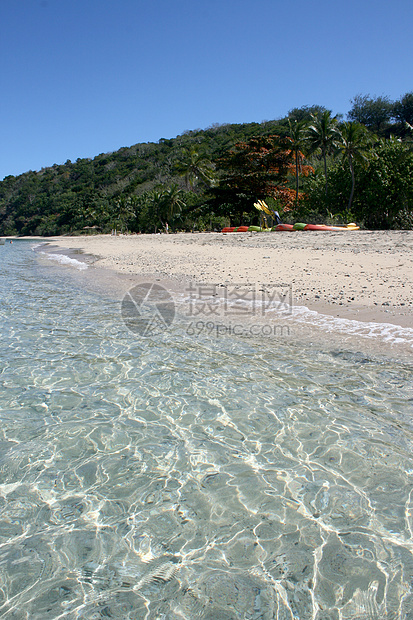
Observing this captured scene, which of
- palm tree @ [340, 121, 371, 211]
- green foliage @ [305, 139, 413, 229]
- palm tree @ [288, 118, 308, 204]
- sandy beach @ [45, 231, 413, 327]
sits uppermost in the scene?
palm tree @ [288, 118, 308, 204]

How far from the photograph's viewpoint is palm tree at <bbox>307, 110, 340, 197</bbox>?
31.3 m

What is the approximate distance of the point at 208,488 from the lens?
317cm

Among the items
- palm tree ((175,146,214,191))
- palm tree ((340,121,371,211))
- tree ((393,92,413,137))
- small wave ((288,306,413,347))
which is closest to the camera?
small wave ((288,306,413,347))

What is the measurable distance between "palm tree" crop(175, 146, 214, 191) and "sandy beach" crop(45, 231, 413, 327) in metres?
20.2

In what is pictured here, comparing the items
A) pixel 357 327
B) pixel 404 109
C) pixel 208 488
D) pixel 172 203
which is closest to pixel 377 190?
pixel 172 203

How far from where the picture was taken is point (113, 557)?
8.41ft

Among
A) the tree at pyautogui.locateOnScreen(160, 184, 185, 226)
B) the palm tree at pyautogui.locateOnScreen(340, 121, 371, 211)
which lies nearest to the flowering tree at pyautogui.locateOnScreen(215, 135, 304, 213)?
the palm tree at pyautogui.locateOnScreen(340, 121, 371, 211)

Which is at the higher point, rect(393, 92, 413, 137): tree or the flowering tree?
rect(393, 92, 413, 137): tree

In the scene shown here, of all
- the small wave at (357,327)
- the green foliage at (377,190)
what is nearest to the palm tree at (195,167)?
the green foliage at (377,190)

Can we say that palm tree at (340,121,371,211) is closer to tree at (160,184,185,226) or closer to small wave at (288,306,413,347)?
tree at (160,184,185,226)

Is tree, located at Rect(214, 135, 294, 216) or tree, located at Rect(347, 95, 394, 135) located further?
tree, located at Rect(347, 95, 394, 135)

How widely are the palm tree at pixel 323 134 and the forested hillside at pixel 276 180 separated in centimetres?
8

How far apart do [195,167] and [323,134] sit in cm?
1190

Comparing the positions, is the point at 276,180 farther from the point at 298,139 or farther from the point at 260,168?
the point at 298,139
